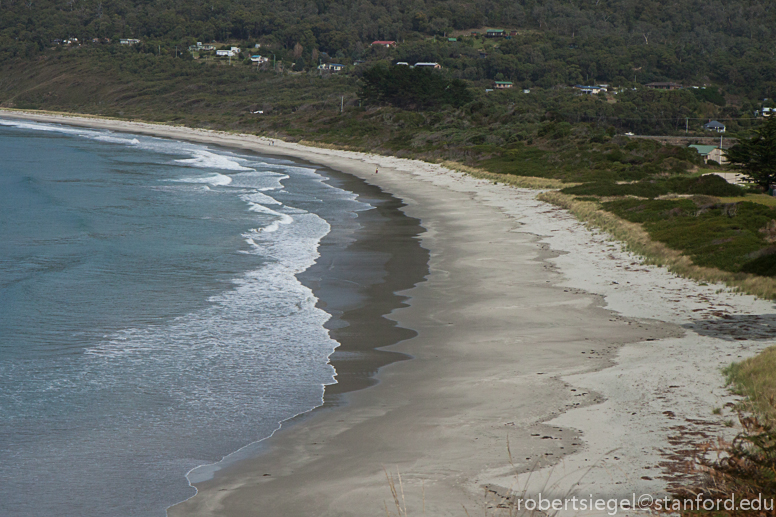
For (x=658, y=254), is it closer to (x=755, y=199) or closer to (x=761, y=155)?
(x=755, y=199)

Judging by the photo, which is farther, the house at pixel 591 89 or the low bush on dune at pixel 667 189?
the house at pixel 591 89

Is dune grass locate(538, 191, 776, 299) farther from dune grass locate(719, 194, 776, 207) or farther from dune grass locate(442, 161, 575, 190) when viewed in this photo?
dune grass locate(442, 161, 575, 190)

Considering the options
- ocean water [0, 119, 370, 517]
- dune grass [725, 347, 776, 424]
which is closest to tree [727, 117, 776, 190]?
ocean water [0, 119, 370, 517]

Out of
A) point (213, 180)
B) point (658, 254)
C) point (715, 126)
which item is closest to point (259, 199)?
point (213, 180)

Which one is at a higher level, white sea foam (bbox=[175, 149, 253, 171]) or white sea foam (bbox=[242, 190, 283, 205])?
white sea foam (bbox=[175, 149, 253, 171])

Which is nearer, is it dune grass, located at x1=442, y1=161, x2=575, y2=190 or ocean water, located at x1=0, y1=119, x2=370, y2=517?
ocean water, located at x1=0, y1=119, x2=370, y2=517

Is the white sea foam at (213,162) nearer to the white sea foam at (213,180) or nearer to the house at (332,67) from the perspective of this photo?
the white sea foam at (213,180)

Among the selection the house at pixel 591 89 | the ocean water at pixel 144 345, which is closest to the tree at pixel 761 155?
the ocean water at pixel 144 345
